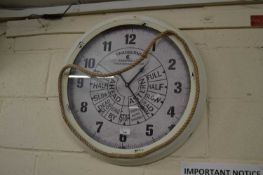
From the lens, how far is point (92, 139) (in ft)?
3.39


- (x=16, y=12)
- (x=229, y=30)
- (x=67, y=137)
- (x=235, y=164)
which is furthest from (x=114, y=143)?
(x=16, y=12)

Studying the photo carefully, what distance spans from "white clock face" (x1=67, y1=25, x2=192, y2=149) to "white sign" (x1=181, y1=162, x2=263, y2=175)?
0.15 m

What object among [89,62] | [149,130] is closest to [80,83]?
[89,62]

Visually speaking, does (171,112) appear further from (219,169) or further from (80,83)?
(80,83)

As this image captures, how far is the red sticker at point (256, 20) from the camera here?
3.59 ft

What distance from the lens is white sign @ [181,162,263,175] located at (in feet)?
3.08

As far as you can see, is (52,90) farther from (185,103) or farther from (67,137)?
(185,103)

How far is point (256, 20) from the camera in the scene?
110cm

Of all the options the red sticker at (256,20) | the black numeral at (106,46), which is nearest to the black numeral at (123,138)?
the black numeral at (106,46)

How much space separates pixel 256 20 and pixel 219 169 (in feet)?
1.95

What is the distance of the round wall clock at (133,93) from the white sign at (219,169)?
0.09 meters

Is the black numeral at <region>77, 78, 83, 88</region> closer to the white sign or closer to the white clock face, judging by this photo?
the white clock face

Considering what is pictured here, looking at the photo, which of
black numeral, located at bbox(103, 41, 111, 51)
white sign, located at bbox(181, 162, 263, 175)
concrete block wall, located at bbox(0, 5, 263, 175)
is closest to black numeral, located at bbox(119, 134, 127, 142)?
concrete block wall, located at bbox(0, 5, 263, 175)

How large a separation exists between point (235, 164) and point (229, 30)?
516 millimetres
